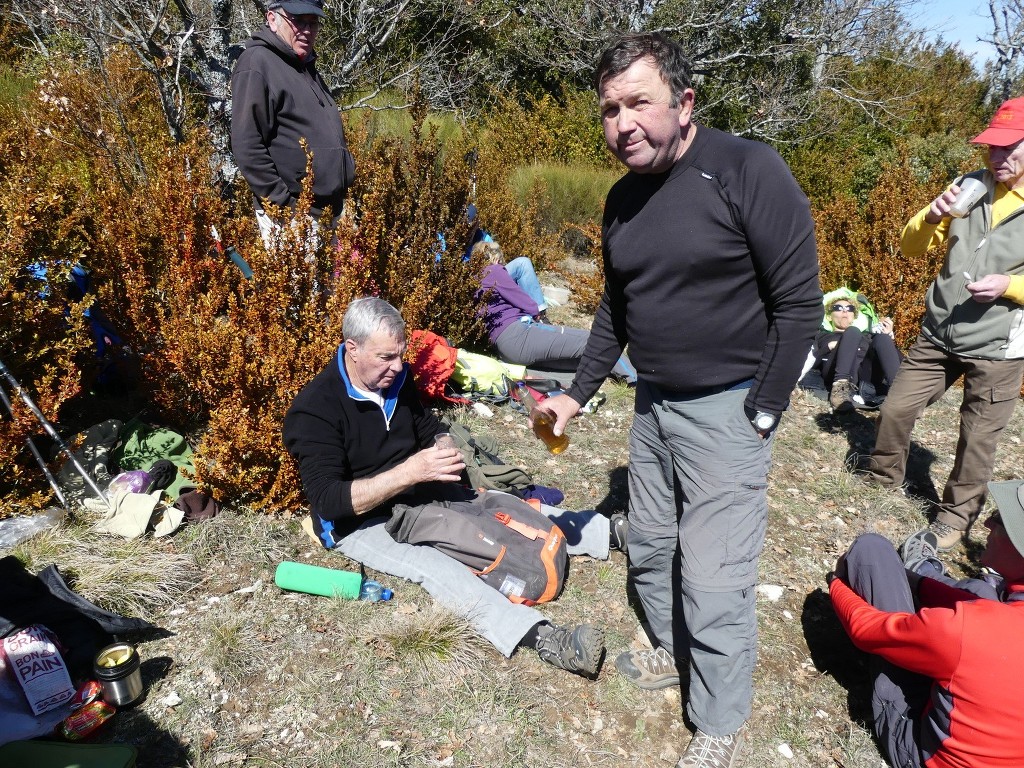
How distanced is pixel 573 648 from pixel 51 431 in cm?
241

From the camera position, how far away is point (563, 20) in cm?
1348

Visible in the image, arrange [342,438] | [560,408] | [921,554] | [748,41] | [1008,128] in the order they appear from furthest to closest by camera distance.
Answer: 1. [748,41]
2. [921,554]
3. [1008,128]
4. [342,438]
5. [560,408]

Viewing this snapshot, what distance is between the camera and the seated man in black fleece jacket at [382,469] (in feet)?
8.53

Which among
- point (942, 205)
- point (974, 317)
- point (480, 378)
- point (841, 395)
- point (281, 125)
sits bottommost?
point (841, 395)

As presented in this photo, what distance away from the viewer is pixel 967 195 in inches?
124

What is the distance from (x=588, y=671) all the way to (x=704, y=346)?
140cm

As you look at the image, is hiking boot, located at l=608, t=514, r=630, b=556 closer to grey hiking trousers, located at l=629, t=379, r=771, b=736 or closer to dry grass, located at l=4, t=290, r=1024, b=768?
dry grass, located at l=4, t=290, r=1024, b=768

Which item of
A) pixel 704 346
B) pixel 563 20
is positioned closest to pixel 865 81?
pixel 563 20

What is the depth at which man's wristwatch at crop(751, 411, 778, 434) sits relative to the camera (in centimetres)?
204

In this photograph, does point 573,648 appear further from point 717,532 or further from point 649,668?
point 717,532

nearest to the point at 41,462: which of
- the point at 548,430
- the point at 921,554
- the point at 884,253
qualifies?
the point at 548,430

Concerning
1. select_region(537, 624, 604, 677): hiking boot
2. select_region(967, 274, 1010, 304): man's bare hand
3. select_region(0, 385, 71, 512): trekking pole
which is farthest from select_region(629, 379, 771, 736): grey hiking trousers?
select_region(0, 385, 71, 512): trekking pole

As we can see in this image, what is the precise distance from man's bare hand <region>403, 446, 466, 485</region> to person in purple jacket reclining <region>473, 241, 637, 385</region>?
2.68 m

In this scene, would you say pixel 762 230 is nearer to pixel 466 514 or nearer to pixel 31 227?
pixel 466 514
